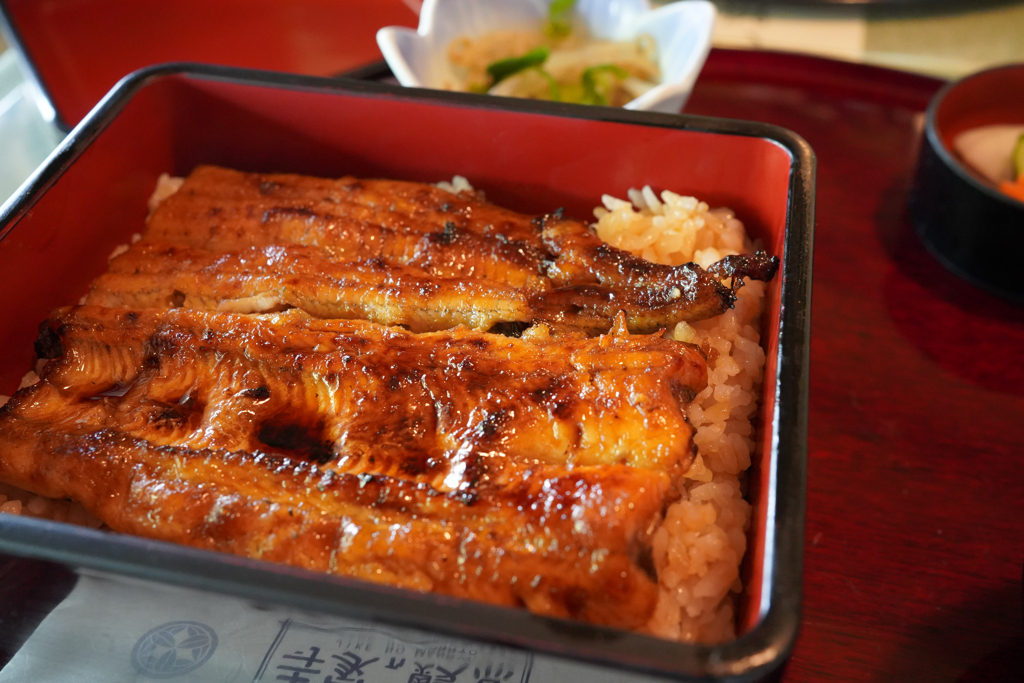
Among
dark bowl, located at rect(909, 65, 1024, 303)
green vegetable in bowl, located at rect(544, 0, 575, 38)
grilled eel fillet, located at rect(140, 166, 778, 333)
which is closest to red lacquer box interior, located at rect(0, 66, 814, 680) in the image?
grilled eel fillet, located at rect(140, 166, 778, 333)

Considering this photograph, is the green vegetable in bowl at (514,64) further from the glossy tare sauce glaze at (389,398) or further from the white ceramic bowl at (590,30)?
the glossy tare sauce glaze at (389,398)

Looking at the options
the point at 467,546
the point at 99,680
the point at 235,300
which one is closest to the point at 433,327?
the point at 235,300

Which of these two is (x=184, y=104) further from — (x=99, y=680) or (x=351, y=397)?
(x=99, y=680)

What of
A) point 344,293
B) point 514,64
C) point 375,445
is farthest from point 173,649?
point 514,64

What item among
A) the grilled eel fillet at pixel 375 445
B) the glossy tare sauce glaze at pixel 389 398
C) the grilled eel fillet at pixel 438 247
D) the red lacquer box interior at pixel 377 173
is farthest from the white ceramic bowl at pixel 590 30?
the grilled eel fillet at pixel 375 445

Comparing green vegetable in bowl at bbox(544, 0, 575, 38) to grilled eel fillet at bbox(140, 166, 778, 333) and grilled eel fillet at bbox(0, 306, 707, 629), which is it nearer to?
grilled eel fillet at bbox(140, 166, 778, 333)

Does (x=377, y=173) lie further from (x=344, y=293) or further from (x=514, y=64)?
(x=514, y=64)
